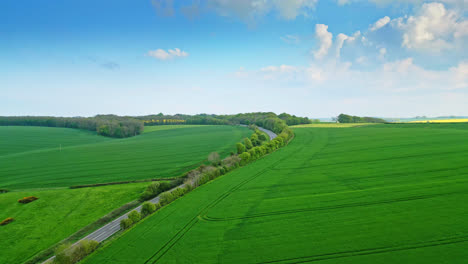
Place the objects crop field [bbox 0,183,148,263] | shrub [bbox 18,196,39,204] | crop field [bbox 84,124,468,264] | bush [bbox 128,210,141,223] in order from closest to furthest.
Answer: crop field [bbox 84,124,468,264], crop field [bbox 0,183,148,263], bush [bbox 128,210,141,223], shrub [bbox 18,196,39,204]

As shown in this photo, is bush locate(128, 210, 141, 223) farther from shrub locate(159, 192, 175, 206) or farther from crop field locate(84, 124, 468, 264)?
shrub locate(159, 192, 175, 206)

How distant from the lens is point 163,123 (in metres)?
170

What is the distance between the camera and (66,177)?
49.2 metres

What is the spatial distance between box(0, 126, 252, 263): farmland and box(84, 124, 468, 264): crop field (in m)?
10.5

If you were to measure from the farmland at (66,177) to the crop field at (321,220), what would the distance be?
34.4 ft

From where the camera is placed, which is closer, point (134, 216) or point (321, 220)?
point (321, 220)

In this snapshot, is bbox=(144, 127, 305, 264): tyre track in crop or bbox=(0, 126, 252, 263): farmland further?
bbox=(0, 126, 252, 263): farmland

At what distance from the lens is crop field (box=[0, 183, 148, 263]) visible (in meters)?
25.5

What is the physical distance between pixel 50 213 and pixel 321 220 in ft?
116

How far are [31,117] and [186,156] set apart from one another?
440 feet

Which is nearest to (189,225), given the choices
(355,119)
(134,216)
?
(134,216)

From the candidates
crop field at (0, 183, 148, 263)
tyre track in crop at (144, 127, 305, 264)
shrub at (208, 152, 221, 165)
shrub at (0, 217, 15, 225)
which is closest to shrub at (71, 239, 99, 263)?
crop field at (0, 183, 148, 263)

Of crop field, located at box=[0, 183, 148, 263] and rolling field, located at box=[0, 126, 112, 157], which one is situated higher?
rolling field, located at box=[0, 126, 112, 157]

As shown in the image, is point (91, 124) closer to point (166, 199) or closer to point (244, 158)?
point (244, 158)
